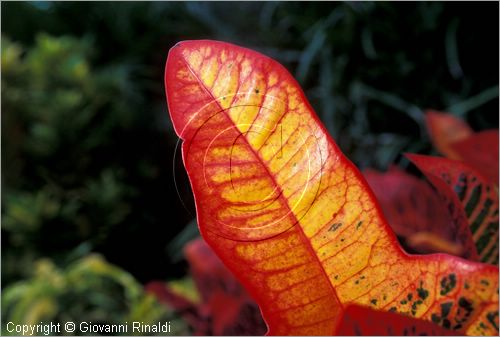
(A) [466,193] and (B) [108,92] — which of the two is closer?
(A) [466,193]

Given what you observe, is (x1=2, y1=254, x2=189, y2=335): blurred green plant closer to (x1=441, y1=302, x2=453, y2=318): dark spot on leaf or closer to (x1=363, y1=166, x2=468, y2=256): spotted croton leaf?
(x1=363, y1=166, x2=468, y2=256): spotted croton leaf

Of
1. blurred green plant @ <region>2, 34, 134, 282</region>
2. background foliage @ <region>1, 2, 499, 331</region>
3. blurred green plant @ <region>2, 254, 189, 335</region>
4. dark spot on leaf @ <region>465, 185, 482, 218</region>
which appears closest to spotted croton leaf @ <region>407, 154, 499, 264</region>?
dark spot on leaf @ <region>465, 185, 482, 218</region>

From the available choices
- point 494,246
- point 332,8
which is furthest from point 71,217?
point 494,246

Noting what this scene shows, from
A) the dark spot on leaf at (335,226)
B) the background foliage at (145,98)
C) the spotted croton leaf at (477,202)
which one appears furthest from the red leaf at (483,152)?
the background foliage at (145,98)

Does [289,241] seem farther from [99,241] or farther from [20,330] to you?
[99,241]

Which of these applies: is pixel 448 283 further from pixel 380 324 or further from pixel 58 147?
pixel 58 147

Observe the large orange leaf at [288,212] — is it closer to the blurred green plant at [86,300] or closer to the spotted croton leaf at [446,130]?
the spotted croton leaf at [446,130]
